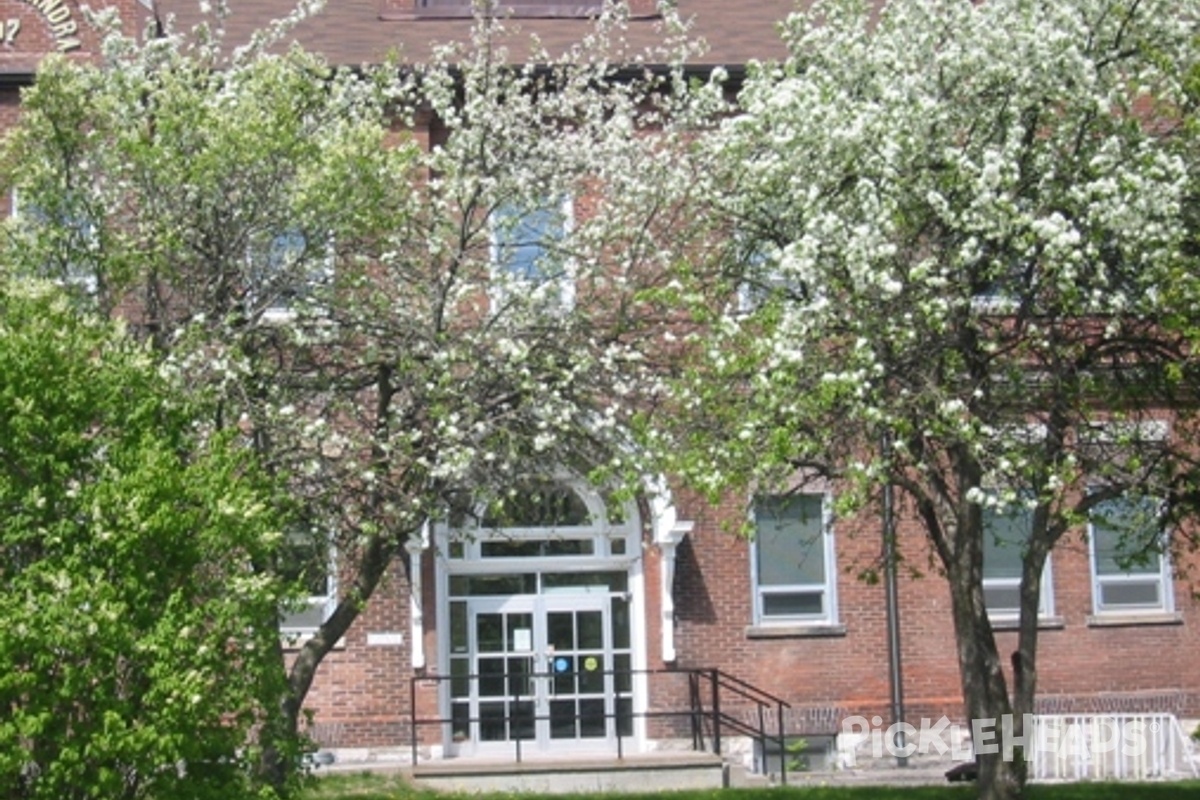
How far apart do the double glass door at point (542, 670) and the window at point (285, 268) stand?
8.34 m

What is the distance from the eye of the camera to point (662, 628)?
21172 mm

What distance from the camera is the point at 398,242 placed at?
1394cm

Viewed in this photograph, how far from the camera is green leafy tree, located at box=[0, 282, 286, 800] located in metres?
9.72

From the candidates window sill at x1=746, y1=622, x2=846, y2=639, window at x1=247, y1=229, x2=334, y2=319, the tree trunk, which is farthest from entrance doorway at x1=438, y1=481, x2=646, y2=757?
window at x1=247, y1=229, x2=334, y2=319

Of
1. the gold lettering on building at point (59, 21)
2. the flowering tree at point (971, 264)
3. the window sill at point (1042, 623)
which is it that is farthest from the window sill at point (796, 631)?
the gold lettering on building at point (59, 21)

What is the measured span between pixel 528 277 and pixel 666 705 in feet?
26.6

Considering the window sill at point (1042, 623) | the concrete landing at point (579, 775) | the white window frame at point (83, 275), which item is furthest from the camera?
the window sill at point (1042, 623)

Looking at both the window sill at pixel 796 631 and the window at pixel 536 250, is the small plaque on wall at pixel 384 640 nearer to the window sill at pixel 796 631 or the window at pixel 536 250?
the window sill at pixel 796 631

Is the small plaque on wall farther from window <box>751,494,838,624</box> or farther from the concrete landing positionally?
window <box>751,494,838,624</box>

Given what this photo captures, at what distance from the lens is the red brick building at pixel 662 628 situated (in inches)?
816

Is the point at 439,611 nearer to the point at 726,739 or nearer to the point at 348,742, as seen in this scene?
the point at 348,742

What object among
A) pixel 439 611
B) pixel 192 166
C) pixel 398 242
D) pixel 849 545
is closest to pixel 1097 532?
pixel 849 545

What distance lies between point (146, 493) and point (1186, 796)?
10.9 metres

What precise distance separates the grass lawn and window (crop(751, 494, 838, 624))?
15.1 feet
